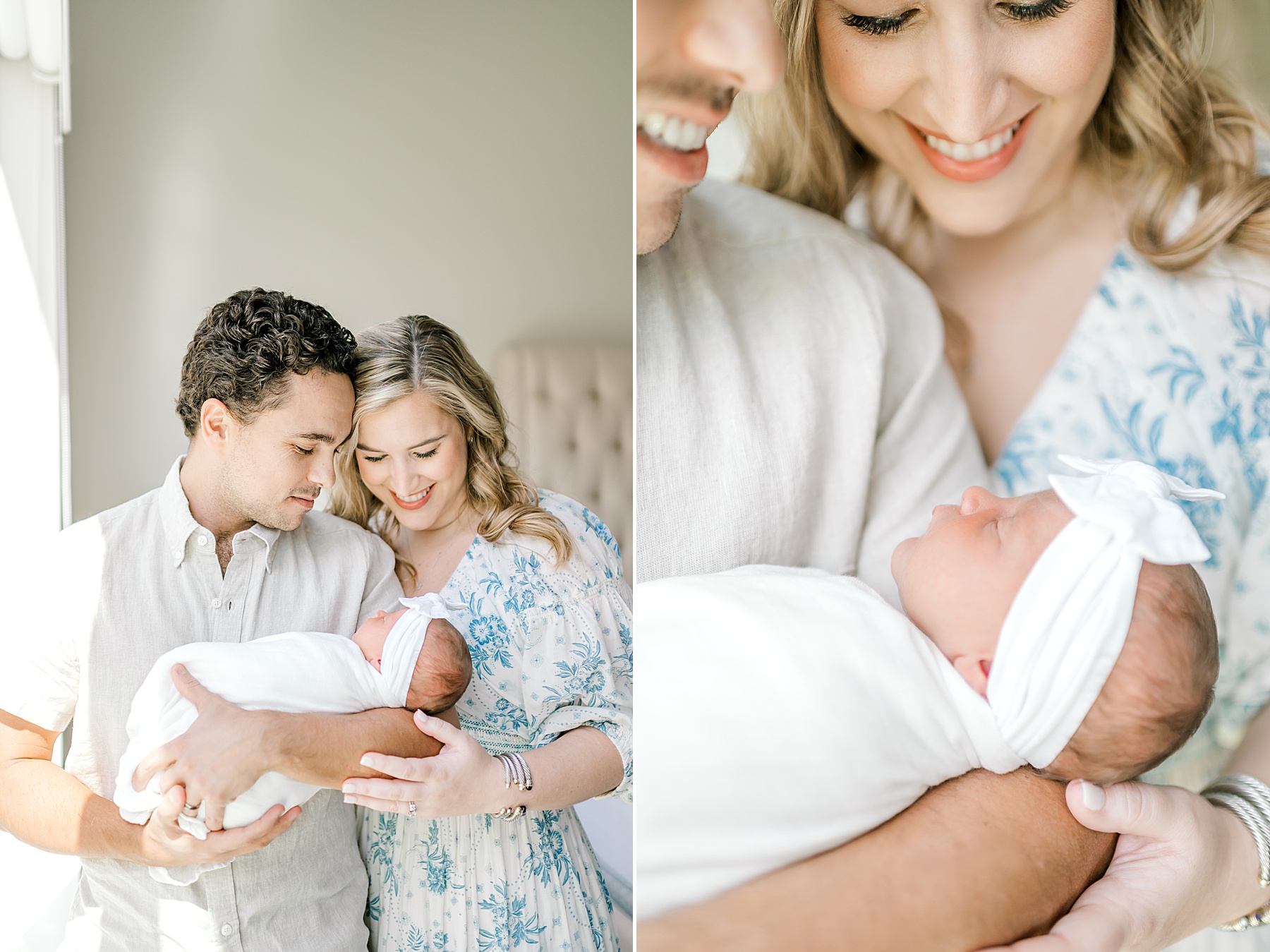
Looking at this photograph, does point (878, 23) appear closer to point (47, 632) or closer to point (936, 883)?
point (936, 883)

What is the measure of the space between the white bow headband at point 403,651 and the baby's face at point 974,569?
0.78 m

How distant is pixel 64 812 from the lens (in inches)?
56.6

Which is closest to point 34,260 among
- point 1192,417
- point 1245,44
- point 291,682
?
point 291,682

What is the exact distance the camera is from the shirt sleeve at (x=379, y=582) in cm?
157

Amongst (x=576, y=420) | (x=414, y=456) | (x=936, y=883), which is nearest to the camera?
(x=936, y=883)

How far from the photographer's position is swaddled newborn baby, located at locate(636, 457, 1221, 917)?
4.27ft

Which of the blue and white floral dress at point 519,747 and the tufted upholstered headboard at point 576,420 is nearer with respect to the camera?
the blue and white floral dress at point 519,747

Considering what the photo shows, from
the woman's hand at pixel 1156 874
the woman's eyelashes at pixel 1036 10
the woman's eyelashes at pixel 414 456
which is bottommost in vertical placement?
the woman's hand at pixel 1156 874

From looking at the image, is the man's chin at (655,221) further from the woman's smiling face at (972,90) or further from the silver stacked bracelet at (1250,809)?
the silver stacked bracelet at (1250,809)

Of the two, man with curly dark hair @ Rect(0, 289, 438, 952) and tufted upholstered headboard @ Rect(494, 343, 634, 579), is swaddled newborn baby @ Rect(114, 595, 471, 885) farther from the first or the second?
tufted upholstered headboard @ Rect(494, 343, 634, 579)

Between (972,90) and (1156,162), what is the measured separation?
36cm

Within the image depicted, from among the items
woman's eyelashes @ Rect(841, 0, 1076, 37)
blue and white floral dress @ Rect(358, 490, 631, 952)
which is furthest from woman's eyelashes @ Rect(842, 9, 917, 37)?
blue and white floral dress @ Rect(358, 490, 631, 952)

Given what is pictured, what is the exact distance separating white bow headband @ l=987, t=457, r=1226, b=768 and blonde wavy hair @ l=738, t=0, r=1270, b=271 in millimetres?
501

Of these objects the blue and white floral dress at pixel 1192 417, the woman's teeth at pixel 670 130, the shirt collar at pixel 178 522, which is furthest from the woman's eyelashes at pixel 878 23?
the shirt collar at pixel 178 522
